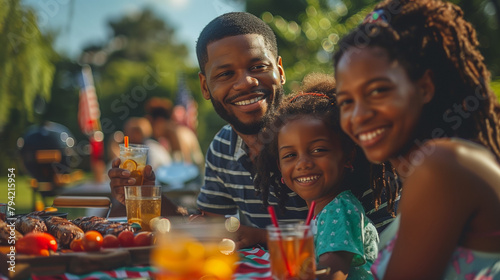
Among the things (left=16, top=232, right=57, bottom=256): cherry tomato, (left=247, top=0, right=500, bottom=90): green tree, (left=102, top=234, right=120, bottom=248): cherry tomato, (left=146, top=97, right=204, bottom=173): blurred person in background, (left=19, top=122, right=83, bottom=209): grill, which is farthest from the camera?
(left=146, top=97, right=204, bottom=173): blurred person in background

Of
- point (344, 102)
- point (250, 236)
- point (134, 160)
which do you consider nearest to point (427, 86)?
point (344, 102)

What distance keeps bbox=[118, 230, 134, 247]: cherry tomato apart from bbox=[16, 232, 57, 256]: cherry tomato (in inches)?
10.9

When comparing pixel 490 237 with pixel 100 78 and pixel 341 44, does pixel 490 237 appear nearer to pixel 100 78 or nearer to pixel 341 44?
pixel 341 44

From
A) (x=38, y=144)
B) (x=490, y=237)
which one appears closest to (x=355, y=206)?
(x=490, y=237)

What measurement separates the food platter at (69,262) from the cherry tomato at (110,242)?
16 cm

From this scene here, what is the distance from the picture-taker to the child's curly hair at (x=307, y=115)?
8.20 feet

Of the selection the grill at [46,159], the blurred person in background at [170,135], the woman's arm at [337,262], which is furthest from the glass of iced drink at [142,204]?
the blurred person in background at [170,135]

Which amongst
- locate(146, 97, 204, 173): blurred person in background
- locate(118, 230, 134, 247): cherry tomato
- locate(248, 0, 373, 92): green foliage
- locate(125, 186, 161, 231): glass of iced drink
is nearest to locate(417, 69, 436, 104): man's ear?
locate(118, 230, 134, 247): cherry tomato

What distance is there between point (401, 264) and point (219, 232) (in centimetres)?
54

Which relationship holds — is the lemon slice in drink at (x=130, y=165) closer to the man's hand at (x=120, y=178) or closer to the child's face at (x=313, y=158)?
the man's hand at (x=120, y=178)

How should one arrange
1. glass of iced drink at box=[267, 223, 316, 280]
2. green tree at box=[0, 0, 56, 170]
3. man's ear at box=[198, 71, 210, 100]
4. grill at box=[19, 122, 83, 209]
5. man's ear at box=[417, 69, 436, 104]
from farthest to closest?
grill at box=[19, 122, 83, 209] → green tree at box=[0, 0, 56, 170] → man's ear at box=[198, 71, 210, 100] → man's ear at box=[417, 69, 436, 104] → glass of iced drink at box=[267, 223, 316, 280]

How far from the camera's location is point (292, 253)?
5.19ft

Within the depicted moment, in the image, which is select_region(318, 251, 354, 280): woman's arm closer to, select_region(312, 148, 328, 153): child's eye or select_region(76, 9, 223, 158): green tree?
select_region(312, 148, 328, 153): child's eye

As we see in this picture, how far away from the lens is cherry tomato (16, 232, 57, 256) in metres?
1.86
